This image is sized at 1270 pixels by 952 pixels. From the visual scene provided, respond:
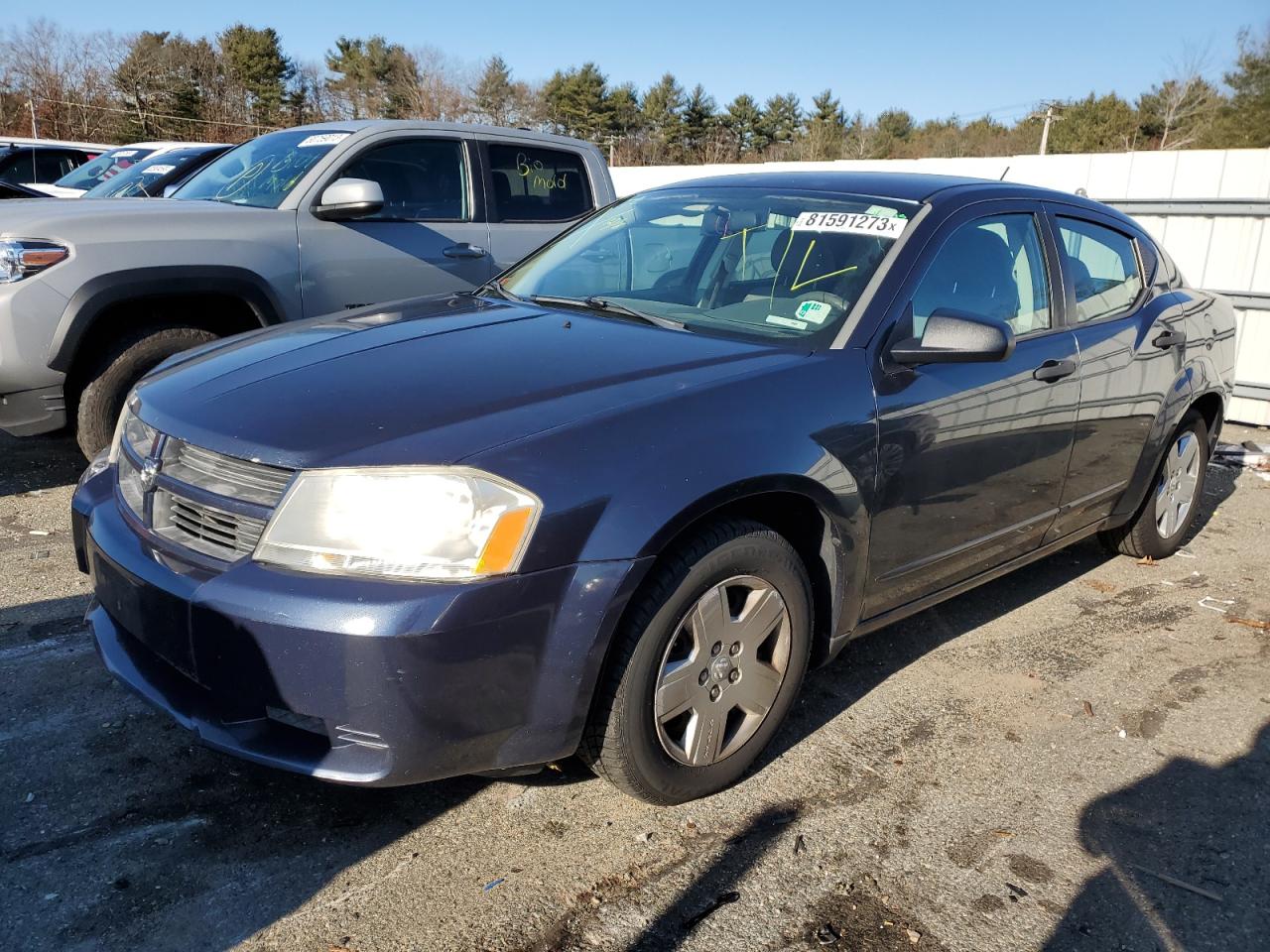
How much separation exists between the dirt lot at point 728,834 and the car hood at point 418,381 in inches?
39.4

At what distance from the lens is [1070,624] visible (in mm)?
4293

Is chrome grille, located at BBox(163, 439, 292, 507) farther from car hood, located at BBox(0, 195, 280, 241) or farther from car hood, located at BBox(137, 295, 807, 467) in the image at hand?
car hood, located at BBox(0, 195, 280, 241)

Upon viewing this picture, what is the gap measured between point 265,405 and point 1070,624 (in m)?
3.37

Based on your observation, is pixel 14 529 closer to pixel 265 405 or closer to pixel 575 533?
pixel 265 405

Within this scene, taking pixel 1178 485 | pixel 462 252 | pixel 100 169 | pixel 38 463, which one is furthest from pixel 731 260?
pixel 100 169

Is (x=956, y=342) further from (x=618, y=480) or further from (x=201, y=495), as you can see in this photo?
(x=201, y=495)

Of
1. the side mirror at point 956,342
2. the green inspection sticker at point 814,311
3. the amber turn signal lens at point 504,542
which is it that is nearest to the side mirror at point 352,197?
the green inspection sticker at point 814,311

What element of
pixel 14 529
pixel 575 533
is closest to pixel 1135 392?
pixel 575 533

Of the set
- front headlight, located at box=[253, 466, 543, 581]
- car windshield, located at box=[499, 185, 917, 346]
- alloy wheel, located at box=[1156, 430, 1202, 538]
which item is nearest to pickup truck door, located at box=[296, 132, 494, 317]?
car windshield, located at box=[499, 185, 917, 346]

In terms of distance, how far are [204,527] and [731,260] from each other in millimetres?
1961

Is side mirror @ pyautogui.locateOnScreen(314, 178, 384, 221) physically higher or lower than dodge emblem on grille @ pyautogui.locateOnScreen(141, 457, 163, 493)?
higher

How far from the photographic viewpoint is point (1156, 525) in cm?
491

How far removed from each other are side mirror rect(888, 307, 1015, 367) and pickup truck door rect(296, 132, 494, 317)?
3.08m

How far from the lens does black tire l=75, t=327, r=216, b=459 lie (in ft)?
16.0
